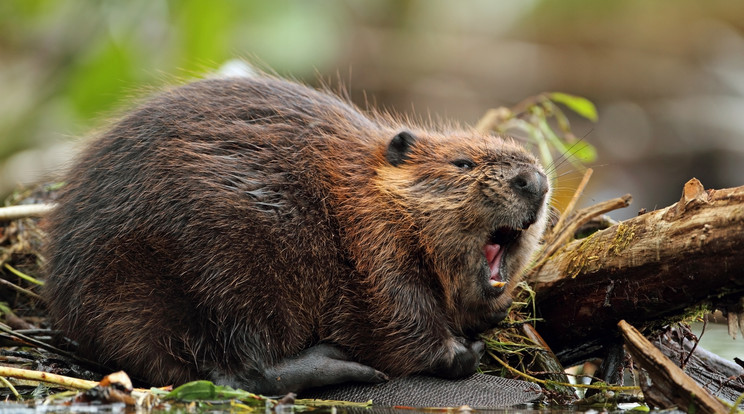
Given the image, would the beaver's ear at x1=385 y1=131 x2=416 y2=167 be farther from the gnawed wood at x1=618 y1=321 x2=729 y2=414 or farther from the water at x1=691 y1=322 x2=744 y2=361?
the water at x1=691 y1=322 x2=744 y2=361

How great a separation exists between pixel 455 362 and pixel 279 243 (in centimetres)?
97

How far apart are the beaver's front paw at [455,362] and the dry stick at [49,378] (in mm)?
1508

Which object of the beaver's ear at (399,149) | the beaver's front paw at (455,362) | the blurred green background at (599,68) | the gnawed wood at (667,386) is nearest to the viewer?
the gnawed wood at (667,386)

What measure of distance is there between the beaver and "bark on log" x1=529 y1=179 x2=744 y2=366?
0.25 meters

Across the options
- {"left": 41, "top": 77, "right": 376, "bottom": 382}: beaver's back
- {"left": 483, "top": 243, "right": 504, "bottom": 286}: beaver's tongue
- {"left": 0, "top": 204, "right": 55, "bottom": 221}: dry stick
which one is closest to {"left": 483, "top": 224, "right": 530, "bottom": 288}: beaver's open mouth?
{"left": 483, "top": 243, "right": 504, "bottom": 286}: beaver's tongue

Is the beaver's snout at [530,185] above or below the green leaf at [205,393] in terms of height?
above

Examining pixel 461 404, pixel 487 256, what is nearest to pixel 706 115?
pixel 487 256

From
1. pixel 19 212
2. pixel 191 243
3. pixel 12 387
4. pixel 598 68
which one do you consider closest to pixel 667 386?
pixel 191 243

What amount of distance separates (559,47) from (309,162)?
8085mm

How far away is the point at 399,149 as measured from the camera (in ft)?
14.3

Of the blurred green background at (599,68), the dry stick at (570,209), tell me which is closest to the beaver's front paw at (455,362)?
the dry stick at (570,209)

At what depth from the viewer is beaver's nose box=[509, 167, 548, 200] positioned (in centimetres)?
397

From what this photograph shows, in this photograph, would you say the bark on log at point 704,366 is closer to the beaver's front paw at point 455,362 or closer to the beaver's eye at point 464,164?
the beaver's front paw at point 455,362

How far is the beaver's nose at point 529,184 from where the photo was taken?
156 inches
